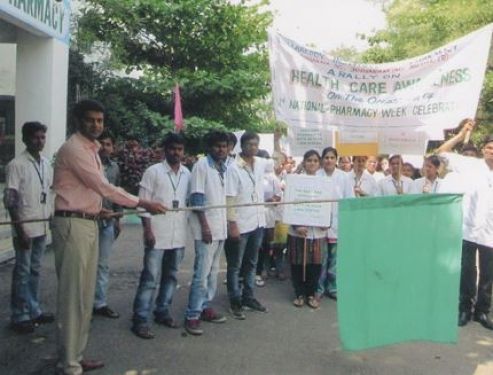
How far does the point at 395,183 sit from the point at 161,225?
9.31ft

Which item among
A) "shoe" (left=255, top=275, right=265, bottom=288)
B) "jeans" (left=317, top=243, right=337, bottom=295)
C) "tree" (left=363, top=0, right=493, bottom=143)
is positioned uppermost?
"tree" (left=363, top=0, right=493, bottom=143)

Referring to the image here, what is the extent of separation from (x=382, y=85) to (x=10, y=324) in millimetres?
4162

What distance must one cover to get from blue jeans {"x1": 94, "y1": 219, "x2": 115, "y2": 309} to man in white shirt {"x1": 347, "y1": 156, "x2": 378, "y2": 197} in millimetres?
2833

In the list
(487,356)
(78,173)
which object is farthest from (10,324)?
(487,356)

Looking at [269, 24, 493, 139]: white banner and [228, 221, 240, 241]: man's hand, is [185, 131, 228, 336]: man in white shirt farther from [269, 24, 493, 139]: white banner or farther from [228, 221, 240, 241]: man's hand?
[269, 24, 493, 139]: white banner

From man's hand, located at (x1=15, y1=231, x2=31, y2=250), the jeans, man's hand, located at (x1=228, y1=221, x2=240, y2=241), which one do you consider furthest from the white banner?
man's hand, located at (x1=15, y1=231, x2=31, y2=250)

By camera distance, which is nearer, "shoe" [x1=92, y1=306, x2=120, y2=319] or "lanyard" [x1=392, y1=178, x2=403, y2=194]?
"shoe" [x1=92, y1=306, x2=120, y2=319]

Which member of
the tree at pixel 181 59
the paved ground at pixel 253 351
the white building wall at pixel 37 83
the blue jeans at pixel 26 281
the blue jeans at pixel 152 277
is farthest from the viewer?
the tree at pixel 181 59

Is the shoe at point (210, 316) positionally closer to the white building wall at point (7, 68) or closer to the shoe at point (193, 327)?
the shoe at point (193, 327)

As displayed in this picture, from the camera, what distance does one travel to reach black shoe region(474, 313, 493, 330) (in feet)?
18.6

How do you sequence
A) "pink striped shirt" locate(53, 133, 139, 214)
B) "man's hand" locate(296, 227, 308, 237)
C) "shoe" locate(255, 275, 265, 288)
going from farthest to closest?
"shoe" locate(255, 275, 265, 288) < "man's hand" locate(296, 227, 308, 237) < "pink striped shirt" locate(53, 133, 139, 214)

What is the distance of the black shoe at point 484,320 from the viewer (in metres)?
5.68

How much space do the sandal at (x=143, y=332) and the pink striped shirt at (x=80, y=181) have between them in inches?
53.7

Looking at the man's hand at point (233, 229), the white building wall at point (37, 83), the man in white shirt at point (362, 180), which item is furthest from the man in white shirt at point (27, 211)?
the white building wall at point (37, 83)
